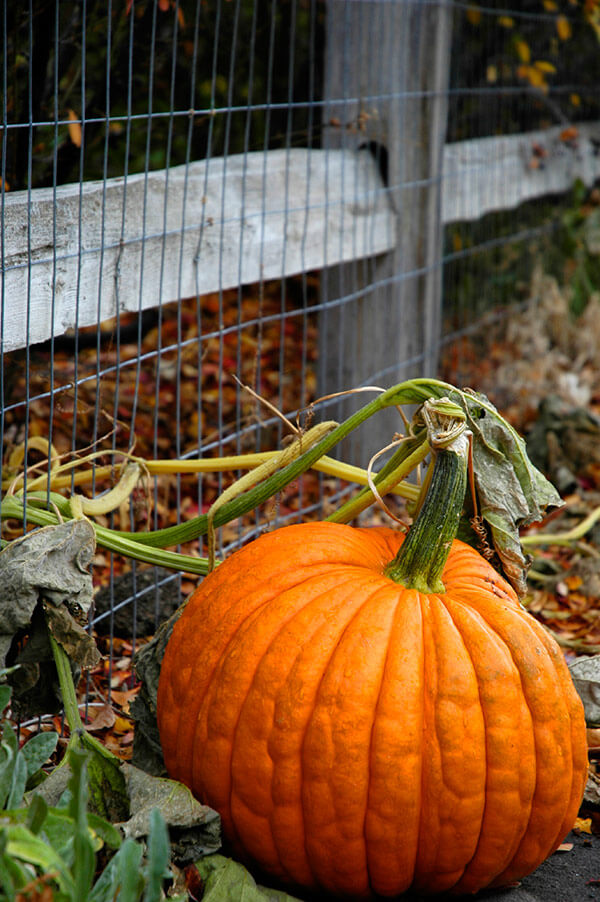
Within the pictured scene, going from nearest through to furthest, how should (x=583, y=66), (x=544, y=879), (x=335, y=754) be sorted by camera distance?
(x=335, y=754), (x=544, y=879), (x=583, y=66)

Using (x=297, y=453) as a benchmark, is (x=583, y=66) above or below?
above

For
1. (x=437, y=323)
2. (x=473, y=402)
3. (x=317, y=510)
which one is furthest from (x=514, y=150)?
(x=473, y=402)

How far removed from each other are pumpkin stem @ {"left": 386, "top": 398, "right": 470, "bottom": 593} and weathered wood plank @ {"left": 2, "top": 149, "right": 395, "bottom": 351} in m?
0.93

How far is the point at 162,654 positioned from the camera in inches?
85.9

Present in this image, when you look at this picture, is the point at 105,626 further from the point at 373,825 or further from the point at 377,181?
the point at 377,181

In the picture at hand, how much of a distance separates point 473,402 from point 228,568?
622 millimetres

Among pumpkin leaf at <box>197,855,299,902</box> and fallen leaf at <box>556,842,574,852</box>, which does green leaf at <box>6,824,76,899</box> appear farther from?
fallen leaf at <box>556,842,574,852</box>

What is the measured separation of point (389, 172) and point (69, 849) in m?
2.96

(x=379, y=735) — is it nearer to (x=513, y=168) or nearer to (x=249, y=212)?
(x=249, y=212)

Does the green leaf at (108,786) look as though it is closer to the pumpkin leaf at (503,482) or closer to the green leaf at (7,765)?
the green leaf at (7,765)

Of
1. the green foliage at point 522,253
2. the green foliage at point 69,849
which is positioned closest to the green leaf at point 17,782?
the green foliage at point 69,849

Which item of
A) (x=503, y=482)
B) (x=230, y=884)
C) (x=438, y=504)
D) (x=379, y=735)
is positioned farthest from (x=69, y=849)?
(x=503, y=482)

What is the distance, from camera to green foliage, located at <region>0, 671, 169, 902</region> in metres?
1.41

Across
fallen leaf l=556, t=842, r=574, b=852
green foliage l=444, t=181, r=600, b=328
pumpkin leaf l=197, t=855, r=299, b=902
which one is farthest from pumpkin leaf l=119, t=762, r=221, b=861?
green foliage l=444, t=181, r=600, b=328
